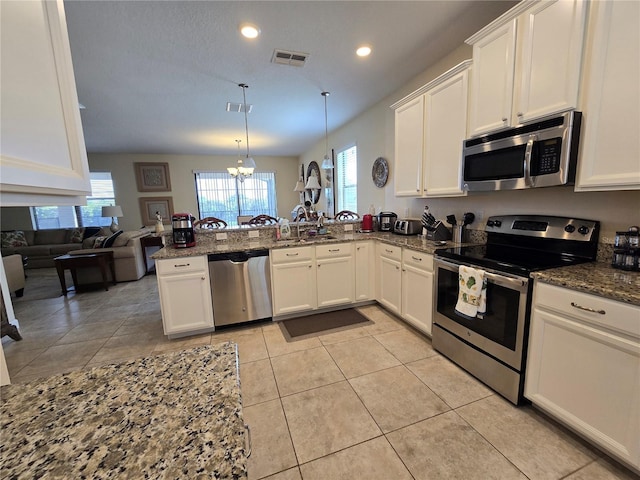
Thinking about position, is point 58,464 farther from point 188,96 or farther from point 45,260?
point 45,260

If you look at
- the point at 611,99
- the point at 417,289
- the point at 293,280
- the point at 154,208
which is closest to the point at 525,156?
the point at 611,99

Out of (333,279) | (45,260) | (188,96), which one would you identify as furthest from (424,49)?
(45,260)

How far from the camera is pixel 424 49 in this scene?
8.98ft

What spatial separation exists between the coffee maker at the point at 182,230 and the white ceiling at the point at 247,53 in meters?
1.62

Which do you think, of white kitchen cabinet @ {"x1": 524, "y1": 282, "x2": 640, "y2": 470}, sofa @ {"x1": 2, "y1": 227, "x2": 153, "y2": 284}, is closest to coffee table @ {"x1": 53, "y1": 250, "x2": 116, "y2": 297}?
sofa @ {"x1": 2, "y1": 227, "x2": 153, "y2": 284}

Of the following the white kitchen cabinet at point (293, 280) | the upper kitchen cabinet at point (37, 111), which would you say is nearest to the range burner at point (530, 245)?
the white kitchen cabinet at point (293, 280)

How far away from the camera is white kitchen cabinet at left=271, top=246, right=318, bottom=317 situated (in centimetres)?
291

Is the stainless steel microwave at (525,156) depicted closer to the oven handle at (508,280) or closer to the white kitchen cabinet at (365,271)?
the oven handle at (508,280)

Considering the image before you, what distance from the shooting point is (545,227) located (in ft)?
6.42

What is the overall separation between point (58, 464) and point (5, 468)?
0.28 ft

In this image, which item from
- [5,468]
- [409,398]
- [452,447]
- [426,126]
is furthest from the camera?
[426,126]

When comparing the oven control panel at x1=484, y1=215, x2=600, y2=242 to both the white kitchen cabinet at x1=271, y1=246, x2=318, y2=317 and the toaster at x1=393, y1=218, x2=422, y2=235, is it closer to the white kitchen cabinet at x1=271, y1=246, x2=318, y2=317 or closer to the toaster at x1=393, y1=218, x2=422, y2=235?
the toaster at x1=393, y1=218, x2=422, y2=235

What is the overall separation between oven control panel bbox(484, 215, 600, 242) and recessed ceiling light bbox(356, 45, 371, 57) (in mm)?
2002

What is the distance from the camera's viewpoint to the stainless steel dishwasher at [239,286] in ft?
8.95
